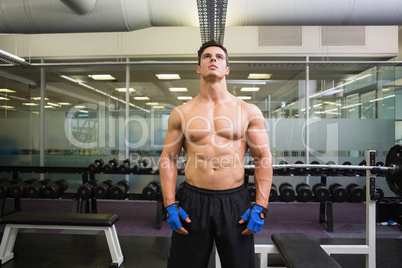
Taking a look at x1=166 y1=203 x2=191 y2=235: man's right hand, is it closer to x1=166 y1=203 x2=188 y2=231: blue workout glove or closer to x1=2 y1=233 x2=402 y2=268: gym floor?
x1=166 y1=203 x2=188 y2=231: blue workout glove

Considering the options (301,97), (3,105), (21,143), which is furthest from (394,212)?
(3,105)

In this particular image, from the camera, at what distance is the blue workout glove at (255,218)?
1.19 meters

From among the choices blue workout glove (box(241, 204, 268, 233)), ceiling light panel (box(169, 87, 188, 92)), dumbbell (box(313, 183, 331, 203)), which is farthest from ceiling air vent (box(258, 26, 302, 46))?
blue workout glove (box(241, 204, 268, 233))

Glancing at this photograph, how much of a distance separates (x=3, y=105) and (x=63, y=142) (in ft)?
4.25

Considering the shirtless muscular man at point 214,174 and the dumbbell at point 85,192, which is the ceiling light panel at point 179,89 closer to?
the dumbbell at point 85,192

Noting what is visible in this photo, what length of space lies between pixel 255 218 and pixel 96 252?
201 cm

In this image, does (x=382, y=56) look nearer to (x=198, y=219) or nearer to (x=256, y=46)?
(x=256, y=46)

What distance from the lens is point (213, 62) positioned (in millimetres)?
1288

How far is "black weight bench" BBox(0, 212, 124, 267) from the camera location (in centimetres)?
227

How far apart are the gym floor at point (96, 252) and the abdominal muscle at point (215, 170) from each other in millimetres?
1263

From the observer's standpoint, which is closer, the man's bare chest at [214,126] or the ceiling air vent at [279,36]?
the man's bare chest at [214,126]

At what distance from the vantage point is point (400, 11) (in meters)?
2.36

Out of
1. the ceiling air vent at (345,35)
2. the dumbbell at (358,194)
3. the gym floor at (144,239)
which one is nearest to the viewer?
the gym floor at (144,239)

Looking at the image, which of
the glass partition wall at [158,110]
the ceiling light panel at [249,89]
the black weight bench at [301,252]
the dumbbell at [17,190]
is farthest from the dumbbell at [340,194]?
the dumbbell at [17,190]
